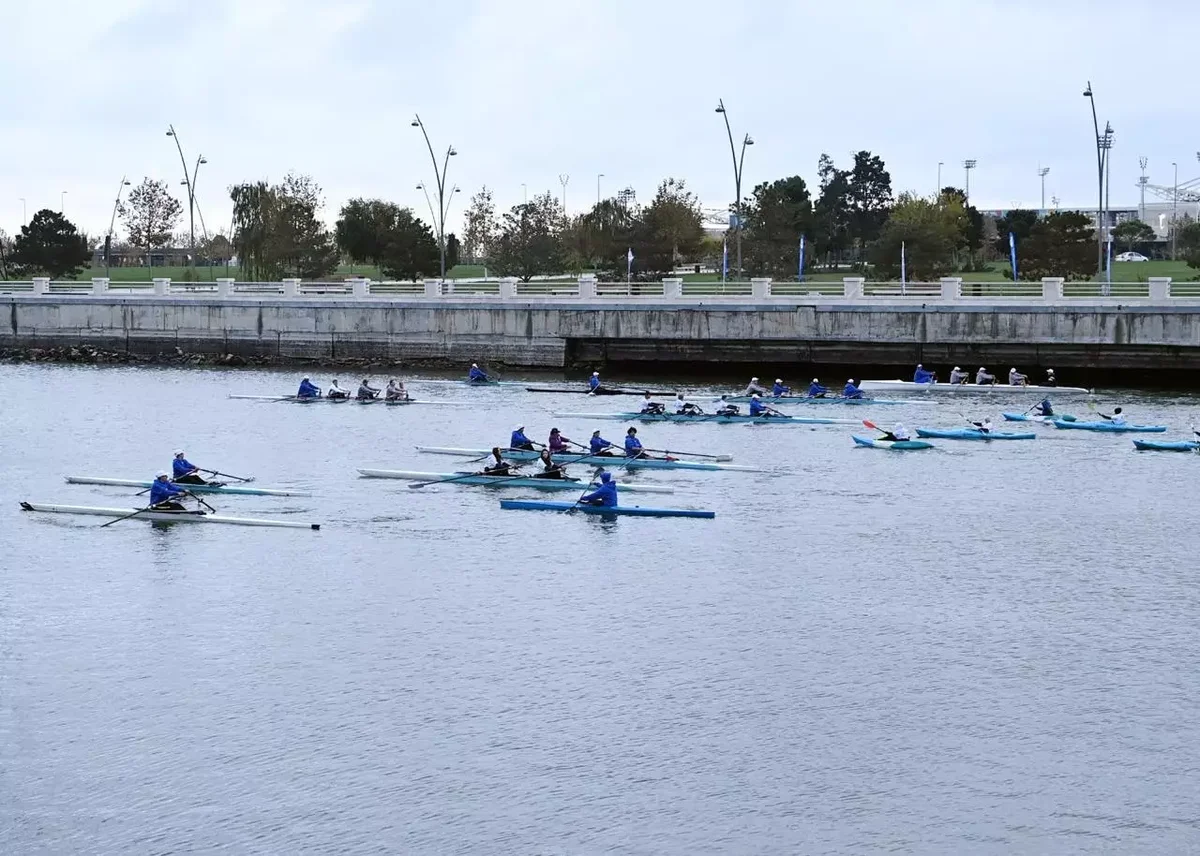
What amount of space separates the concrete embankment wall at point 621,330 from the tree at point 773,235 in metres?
43.1

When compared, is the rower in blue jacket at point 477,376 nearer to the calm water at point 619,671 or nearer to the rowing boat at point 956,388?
the rowing boat at point 956,388

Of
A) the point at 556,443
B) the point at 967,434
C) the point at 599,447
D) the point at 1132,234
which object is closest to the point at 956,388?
the point at 967,434

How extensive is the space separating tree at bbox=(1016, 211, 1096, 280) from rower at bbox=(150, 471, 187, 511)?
7699 centimetres

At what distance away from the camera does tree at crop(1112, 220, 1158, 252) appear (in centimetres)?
16550

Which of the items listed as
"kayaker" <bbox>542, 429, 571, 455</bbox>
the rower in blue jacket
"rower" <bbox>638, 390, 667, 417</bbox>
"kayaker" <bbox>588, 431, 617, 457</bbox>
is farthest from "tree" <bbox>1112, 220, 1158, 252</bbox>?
"kayaker" <bbox>542, 429, 571, 455</bbox>

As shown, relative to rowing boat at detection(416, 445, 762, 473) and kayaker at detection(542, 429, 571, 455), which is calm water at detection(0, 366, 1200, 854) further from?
kayaker at detection(542, 429, 571, 455)

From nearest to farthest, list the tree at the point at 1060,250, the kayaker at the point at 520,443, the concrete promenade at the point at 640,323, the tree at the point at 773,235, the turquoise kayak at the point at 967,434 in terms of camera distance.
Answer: the kayaker at the point at 520,443 → the turquoise kayak at the point at 967,434 → the concrete promenade at the point at 640,323 → the tree at the point at 1060,250 → the tree at the point at 773,235

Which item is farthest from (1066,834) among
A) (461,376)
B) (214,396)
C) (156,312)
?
(156,312)

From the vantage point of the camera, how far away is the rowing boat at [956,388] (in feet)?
220

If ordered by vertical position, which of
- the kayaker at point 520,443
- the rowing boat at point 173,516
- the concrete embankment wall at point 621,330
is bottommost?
the rowing boat at point 173,516

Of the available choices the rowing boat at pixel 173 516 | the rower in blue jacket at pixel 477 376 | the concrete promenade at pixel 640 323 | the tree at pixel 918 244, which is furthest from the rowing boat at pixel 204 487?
the tree at pixel 918 244

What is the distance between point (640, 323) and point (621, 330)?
42.6 inches

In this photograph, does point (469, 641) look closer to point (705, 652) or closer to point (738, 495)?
point (705, 652)

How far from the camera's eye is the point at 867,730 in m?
25.8
